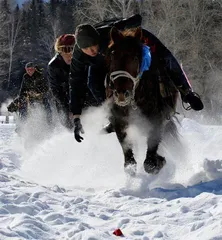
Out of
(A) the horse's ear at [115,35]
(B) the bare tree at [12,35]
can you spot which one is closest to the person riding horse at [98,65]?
(A) the horse's ear at [115,35]

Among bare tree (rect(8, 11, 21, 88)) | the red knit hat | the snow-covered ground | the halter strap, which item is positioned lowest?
the snow-covered ground

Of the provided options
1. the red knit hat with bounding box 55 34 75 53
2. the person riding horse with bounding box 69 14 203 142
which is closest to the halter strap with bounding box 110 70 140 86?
the person riding horse with bounding box 69 14 203 142

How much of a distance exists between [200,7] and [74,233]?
28.4 m

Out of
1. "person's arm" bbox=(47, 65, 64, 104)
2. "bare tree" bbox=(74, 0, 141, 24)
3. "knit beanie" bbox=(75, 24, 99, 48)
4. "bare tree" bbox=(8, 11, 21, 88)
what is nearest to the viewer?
"knit beanie" bbox=(75, 24, 99, 48)

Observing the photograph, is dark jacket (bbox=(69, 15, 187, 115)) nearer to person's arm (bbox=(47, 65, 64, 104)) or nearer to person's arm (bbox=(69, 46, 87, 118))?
person's arm (bbox=(69, 46, 87, 118))

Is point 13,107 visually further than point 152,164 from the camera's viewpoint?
Yes

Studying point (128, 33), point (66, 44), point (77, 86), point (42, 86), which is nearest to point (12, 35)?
point (42, 86)

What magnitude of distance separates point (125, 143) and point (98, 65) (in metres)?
0.88

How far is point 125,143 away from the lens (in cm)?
514

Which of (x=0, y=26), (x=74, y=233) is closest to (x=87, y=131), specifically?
(x=74, y=233)

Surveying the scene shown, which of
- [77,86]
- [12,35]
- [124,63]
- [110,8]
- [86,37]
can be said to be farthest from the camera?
[12,35]

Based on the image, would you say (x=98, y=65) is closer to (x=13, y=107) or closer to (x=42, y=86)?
(x=42, y=86)

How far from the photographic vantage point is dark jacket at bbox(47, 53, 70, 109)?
23.6 feet

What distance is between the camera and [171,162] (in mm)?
5625
